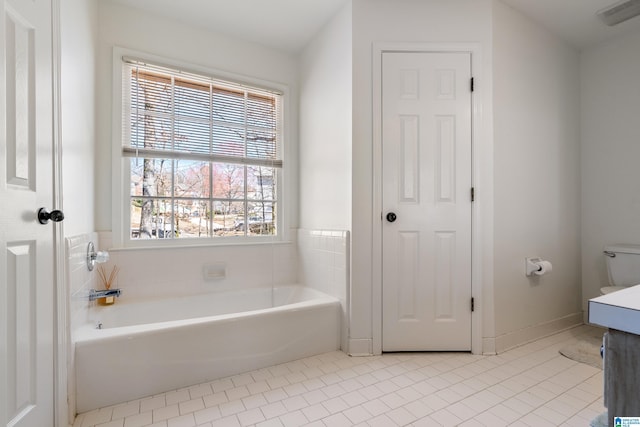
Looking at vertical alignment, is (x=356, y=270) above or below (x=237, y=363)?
above

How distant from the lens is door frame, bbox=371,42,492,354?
81.5 inches

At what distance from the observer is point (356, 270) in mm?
2090

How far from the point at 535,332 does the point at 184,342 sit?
2530mm

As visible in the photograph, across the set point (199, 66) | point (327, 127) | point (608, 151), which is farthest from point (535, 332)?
point (199, 66)

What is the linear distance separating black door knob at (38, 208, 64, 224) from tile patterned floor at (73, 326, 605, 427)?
968mm

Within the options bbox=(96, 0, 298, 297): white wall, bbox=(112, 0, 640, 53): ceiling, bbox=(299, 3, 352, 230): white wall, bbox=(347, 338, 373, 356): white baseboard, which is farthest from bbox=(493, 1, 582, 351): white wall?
bbox=(96, 0, 298, 297): white wall

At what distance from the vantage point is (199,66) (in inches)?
95.7

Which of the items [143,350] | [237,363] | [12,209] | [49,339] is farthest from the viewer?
[237,363]

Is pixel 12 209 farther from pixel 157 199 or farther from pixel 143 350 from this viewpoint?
pixel 157 199

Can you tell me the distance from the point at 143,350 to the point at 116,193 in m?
1.17

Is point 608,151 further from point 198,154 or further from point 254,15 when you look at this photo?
point 198,154

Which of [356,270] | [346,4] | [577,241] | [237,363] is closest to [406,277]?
[356,270]

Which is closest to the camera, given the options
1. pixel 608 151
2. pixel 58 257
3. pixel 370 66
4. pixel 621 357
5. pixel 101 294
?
pixel 621 357

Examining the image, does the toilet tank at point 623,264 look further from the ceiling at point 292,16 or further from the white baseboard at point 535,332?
the ceiling at point 292,16
